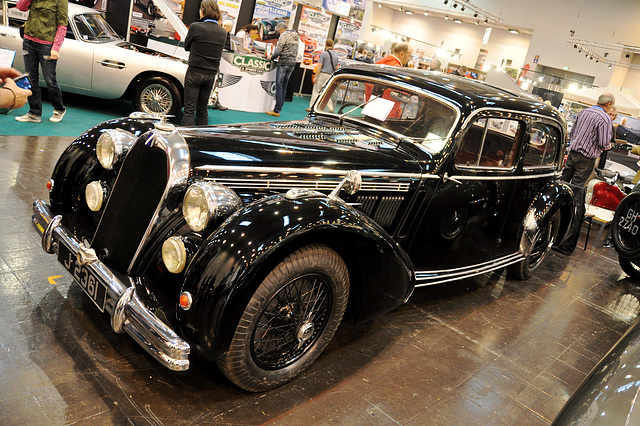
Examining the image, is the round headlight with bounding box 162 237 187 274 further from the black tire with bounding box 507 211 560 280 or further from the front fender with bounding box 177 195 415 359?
the black tire with bounding box 507 211 560 280

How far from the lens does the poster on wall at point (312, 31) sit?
43.1 feet

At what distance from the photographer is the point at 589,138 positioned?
6445 millimetres

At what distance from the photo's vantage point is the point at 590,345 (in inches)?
140

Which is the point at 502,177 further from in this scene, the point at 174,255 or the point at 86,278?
the point at 86,278

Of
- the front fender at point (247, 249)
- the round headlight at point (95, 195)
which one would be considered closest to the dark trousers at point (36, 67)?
the round headlight at point (95, 195)

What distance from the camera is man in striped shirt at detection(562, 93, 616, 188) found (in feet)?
21.0

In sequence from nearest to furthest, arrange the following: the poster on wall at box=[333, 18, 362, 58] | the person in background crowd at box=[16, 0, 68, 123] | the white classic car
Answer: the person in background crowd at box=[16, 0, 68, 123], the white classic car, the poster on wall at box=[333, 18, 362, 58]

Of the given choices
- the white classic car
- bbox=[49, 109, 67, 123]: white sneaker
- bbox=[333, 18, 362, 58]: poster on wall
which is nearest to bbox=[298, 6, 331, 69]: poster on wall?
bbox=[333, 18, 362, 58]: poster on wall

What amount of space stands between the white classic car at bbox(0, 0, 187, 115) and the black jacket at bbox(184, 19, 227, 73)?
37.7 inches

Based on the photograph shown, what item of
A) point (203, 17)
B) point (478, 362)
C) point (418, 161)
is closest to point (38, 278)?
point (418, 161)

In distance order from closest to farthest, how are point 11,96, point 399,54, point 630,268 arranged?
1. point 11,96
2. point 630,268
3. point 399,54

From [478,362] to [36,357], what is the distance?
242 cm

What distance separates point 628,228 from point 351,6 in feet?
36.1

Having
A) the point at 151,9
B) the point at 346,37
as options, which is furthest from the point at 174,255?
the point at 346,37
